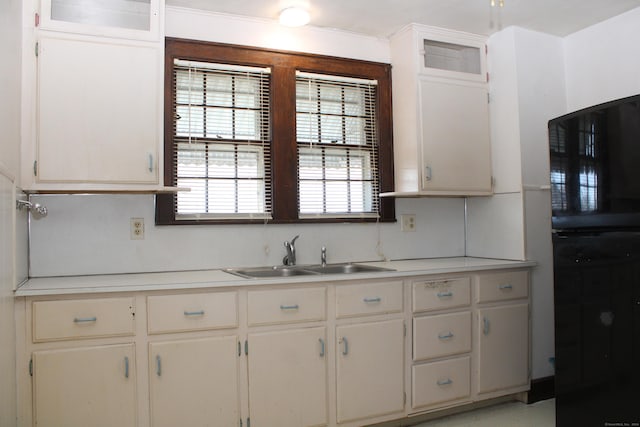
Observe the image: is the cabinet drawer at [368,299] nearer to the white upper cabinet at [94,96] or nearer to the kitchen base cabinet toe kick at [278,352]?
the kitchen base cabinet toe kick at [278,352]

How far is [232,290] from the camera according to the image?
7.51ft

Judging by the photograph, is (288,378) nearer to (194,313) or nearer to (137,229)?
(194,313)

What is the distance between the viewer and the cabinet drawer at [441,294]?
2.68 m

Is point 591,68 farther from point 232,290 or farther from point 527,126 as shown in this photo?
point 232,290

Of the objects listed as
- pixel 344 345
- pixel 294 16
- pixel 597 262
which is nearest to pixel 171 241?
pixel 344 345

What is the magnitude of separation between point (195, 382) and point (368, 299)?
0.96 m

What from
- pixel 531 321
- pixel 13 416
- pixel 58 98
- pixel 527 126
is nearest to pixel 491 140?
pixel 527 126

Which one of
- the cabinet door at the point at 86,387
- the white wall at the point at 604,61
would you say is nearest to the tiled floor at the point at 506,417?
the cabinet door at the point at 86,387

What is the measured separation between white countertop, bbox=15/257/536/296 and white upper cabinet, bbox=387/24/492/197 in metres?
0.51

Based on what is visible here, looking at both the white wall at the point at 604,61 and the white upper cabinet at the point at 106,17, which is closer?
the white upper cabinet at the point at 106,17

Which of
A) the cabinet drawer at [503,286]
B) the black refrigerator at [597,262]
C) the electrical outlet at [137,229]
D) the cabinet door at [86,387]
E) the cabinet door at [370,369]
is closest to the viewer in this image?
the black refrigerator at [597,262]

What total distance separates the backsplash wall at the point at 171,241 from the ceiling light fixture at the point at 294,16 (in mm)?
1226

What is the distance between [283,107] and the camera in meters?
2.96

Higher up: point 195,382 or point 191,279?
point 191,279
